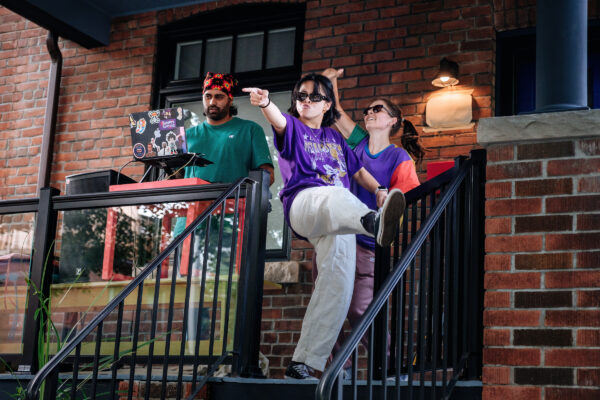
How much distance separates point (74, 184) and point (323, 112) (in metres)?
1.46

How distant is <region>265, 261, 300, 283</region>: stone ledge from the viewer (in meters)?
5.09

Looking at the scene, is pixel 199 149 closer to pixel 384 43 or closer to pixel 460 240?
pixel 384 43

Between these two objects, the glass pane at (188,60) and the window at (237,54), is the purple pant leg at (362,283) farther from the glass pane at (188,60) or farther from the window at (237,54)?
the glass pane at (188,60)

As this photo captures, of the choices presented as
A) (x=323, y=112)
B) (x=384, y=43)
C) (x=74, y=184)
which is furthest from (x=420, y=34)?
(x=74, y=184)

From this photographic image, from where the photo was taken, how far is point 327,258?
3453 mm

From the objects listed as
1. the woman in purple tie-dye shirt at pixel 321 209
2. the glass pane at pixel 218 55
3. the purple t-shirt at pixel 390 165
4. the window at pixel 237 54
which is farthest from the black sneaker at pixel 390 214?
the glass pane at pixel 218 55

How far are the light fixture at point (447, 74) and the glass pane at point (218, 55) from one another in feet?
5.78

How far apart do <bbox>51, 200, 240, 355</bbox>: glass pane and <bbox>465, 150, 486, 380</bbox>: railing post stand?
3.57 feet

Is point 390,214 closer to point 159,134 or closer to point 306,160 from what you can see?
point 306,160

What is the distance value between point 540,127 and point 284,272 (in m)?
2.57

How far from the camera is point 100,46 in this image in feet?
20.8

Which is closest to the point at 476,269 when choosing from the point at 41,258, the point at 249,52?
the point at 41,258

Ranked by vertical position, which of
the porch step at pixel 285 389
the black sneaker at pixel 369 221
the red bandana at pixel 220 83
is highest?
the red bandana at pixel 220 83

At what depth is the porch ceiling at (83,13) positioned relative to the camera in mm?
5738
